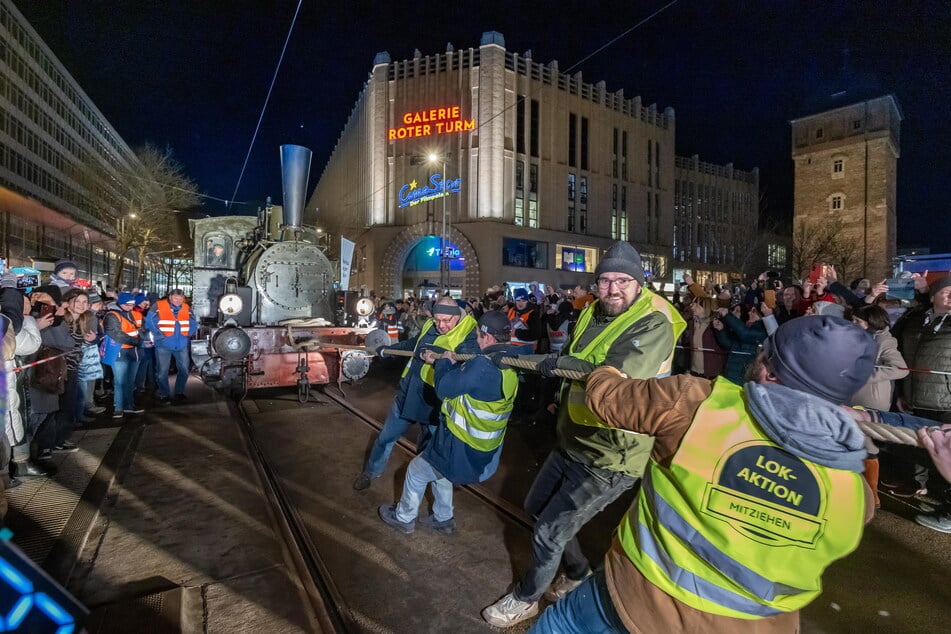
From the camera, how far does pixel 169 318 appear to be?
7180mm

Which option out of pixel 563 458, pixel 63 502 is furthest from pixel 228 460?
pixel 563 458

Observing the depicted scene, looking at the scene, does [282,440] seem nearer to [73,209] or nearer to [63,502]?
[63,502]

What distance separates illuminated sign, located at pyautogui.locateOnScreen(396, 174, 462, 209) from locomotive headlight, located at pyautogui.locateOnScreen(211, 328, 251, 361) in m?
19.2

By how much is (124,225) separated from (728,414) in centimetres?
3168

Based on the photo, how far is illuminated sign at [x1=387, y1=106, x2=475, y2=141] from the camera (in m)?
25.2

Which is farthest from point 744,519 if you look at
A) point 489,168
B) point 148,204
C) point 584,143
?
point 148,204

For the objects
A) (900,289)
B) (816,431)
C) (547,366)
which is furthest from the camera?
(900,289)

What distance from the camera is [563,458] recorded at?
2.49m

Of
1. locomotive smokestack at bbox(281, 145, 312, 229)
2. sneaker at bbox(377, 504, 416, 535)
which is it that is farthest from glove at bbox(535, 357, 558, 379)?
locomotive smokestack at bbox(281, 145, 312, 229)

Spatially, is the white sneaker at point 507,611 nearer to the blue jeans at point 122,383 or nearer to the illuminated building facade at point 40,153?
the blue jeans at point 122,383

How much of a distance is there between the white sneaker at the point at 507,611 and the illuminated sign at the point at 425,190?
2343 centimetres

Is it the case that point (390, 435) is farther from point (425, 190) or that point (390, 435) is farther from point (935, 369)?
point (425, 190)

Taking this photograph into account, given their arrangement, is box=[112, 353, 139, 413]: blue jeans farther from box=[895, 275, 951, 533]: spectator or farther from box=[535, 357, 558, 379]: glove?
box=[895, 275, 951, 533]: spectator

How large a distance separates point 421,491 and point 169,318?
19.5 ft
